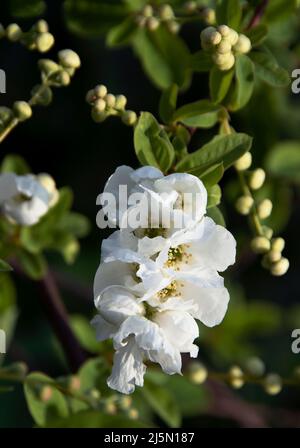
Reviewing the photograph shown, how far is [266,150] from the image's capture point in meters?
2.29

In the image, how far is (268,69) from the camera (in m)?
1.56

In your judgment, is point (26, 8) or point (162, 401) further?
point (162, 401)

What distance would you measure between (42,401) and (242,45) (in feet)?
2.85

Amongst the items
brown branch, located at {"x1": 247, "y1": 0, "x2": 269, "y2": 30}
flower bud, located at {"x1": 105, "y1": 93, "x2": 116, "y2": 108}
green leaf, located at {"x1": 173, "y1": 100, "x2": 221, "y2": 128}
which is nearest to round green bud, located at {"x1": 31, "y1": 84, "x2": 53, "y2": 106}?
flower bud, located at {"x1": 105, "y1": 93, "x2": 116, "y2": 108}

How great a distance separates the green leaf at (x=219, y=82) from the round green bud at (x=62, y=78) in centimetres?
28

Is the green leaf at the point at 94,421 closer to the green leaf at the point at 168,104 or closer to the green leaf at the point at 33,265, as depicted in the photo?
the green leaf at the point at 33,265

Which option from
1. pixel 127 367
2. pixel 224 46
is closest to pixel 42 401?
pixel 127 367

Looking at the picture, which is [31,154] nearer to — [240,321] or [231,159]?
[240,321]

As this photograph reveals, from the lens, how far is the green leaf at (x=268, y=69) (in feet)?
5.05

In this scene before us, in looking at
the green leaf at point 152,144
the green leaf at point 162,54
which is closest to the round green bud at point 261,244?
the green leaf at point 152,144

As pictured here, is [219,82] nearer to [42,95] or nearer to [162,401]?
[42,95]

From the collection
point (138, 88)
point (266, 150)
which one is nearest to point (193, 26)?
point (138, 88)

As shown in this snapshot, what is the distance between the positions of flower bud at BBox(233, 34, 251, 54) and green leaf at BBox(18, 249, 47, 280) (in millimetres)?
→ 730

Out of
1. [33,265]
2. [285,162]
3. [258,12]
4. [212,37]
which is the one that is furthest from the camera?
[285,162]
